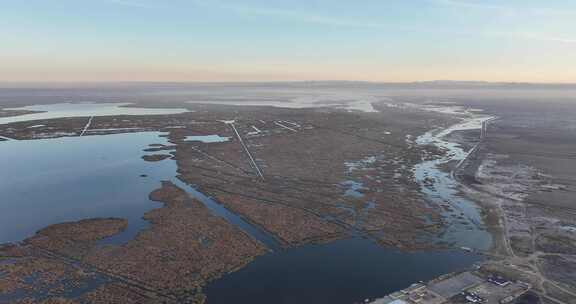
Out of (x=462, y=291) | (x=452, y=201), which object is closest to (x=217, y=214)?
(x=462, y=291)

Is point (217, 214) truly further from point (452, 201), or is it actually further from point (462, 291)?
point (452, 201)

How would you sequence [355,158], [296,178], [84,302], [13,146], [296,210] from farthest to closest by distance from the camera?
[13,146] < [355,158] < [296,178] < [296,210] < [84,302]

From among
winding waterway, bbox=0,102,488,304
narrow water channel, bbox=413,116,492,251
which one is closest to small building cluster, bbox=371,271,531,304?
winding waterway, bbox=0,102,488,304

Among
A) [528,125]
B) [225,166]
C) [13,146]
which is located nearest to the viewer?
[225,166]

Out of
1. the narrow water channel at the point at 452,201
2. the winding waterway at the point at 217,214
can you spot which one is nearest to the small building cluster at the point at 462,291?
the winding waterway at the point at 217,214

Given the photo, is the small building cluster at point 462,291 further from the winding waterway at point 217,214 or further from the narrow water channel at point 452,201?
the narrow water channel at point 452,201

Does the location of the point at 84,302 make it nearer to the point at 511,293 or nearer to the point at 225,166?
the point at 511,293

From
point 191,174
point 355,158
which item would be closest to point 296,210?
point 191,174

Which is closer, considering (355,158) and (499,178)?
(499,178)

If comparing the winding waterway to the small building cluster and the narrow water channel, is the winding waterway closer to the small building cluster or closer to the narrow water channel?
the narrow water channel
